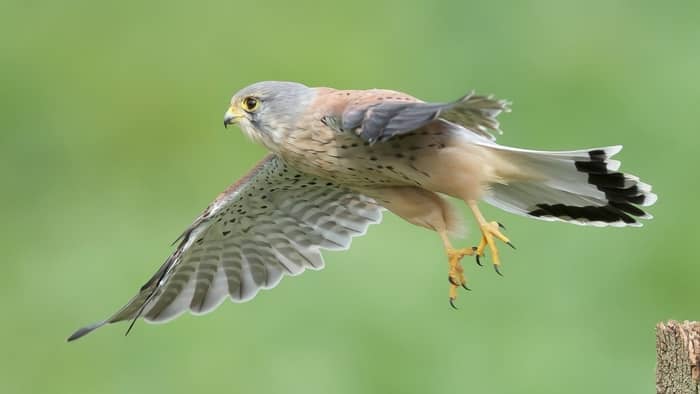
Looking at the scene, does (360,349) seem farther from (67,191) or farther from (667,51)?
(667,51)

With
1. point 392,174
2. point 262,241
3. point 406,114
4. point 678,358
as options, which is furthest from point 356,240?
point 678,358

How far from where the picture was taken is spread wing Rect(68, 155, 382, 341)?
7.56 meters

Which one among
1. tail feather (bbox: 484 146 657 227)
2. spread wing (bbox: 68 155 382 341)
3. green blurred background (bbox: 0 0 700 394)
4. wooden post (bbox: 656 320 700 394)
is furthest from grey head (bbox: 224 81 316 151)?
green blurred background (bbox: 0 0 700 394)

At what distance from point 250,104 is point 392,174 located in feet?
2.17

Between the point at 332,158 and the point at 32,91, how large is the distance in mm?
6785

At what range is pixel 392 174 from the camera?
6.64 metres

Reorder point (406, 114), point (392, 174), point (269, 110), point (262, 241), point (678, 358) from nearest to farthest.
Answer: point (678, 358) < point (406, 114) < point (392, 174) < point (269, 110) < point (262, 241)

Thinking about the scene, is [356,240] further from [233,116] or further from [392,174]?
[392,174]

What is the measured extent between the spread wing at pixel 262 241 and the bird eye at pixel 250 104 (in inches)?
25.1

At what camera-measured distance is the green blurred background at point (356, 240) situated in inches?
370

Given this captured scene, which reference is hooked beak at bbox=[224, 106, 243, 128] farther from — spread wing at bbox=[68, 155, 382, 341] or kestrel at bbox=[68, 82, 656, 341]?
spread wing at bbox=[68, 155, 382, 341]

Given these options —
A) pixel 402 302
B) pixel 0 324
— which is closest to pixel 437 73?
pixel 402 302

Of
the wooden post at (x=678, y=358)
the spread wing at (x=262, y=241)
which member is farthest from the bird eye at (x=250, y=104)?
the wooden post at (x=678, y=358)

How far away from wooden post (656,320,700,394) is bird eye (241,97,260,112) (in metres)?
2.04
